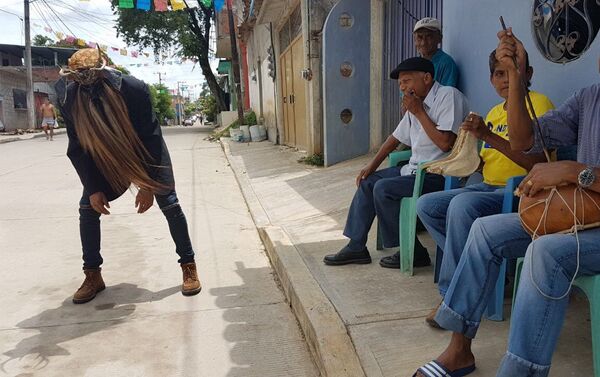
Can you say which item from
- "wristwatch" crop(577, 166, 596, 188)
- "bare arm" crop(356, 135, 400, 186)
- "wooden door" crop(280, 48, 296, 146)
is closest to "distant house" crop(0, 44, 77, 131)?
"wooden door" crop(280, 48, 296, 146)

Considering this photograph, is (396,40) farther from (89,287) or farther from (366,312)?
(89,287)

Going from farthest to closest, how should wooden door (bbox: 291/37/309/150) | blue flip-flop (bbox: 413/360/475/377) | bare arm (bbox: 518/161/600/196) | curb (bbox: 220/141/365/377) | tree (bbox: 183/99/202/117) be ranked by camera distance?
tree (bbox: 183/99/202/117)
wooden door (bbox: 291/37/309/150)
curb (bbox: 220/141/365/377)
blue flip-flop (bbox: 413/360/475/377)
bare arm (bbox: 518/161/600/196)

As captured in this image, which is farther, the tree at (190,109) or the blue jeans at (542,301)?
the tree at (190,109)

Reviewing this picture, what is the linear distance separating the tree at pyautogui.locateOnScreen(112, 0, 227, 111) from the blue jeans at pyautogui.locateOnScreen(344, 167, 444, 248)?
2405 centimetres

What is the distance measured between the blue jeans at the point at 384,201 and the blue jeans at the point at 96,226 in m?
1.11

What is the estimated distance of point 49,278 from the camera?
362cm

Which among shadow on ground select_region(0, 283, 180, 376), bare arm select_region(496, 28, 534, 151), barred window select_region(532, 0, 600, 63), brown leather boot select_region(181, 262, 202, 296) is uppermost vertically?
barred window select_region(532, 0, 600, 63)

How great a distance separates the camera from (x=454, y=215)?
2.28 metres

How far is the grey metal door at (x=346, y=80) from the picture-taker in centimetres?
691

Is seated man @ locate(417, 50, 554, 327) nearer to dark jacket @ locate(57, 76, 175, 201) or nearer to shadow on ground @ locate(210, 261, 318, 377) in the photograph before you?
shadow on ground @ locate(210, 261, 318, 377)

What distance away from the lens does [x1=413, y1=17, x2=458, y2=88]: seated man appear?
3.61 meters

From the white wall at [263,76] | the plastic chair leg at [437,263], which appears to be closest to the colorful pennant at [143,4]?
the white wall at [263,76]

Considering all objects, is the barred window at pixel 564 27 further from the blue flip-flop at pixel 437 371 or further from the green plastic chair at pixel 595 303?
the blue flip-flop at pixel 437 371

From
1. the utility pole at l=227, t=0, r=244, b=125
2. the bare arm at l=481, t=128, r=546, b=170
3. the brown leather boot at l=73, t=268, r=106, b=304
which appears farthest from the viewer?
the utility pole at l=227, t=0, r=244, b=125
